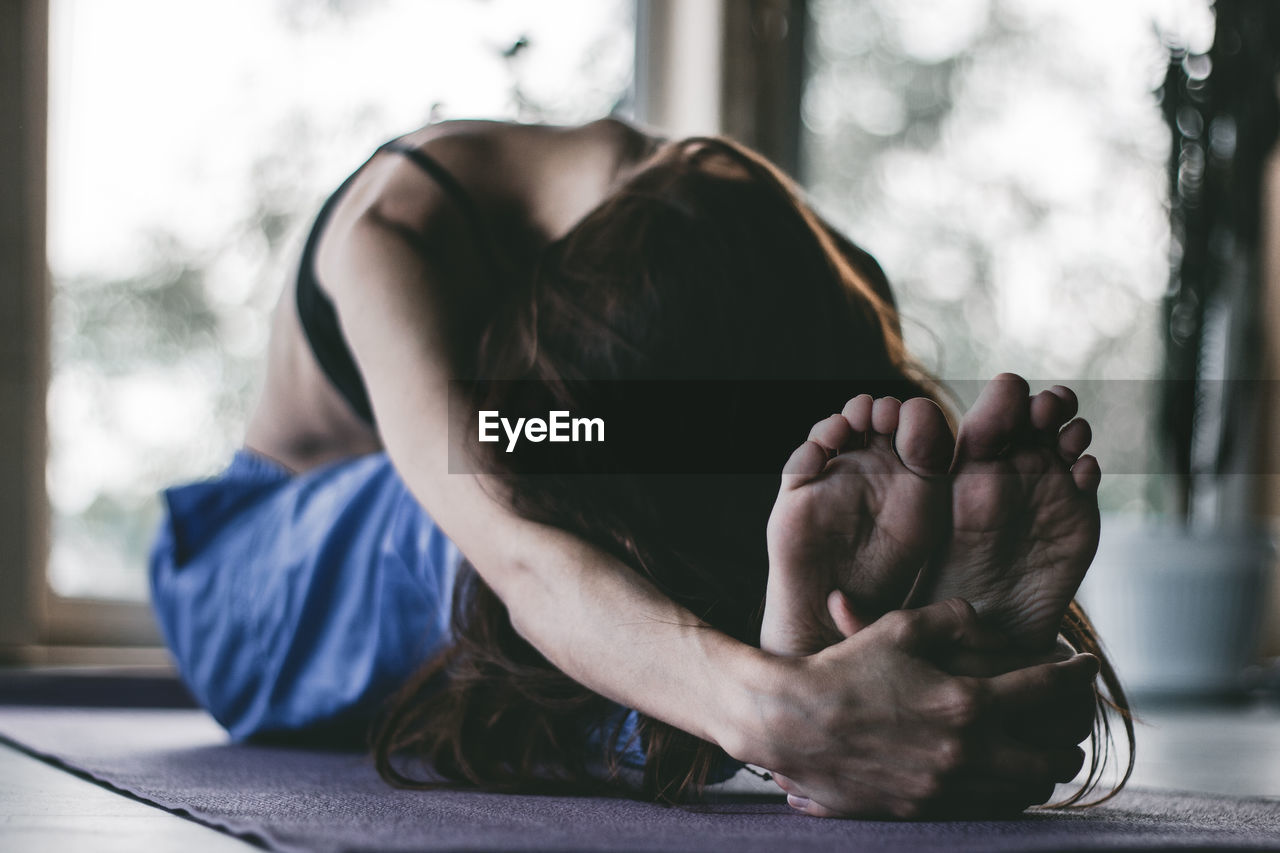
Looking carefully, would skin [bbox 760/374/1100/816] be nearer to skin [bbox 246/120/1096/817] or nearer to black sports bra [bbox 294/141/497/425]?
skin [bbox 246/120/1096/817]

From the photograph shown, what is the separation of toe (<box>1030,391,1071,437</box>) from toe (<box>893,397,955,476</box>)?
4cm

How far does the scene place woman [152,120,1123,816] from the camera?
58 centimetres

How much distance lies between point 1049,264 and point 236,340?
5.78 ft

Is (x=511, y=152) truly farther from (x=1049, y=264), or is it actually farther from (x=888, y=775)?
(x=1049, y=264)

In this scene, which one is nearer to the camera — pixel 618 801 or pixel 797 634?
pixel 797 634

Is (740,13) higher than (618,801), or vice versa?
(740,13)

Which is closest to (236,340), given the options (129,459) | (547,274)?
(129,459)

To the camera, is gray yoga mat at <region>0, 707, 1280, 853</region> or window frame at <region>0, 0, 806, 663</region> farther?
window frame at <region>0, 0, 806, 663</region>

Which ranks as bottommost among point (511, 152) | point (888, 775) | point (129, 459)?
point (129, 459)

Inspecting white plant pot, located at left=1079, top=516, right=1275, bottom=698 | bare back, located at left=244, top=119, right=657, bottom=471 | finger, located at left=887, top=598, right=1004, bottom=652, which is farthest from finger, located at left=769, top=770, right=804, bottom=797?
white plant pot, located at left=1079, top=516, right=1275, bottom=698

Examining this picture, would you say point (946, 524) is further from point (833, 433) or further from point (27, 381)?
point (27, 381)

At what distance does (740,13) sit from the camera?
2.53m

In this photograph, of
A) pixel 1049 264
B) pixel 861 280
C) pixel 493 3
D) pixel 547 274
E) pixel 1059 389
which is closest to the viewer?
pixel 1059 389

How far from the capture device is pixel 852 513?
58 centimetres
